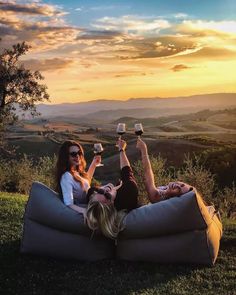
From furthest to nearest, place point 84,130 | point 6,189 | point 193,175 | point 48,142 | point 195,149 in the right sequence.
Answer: point 84,130 → point 48,142 → point 195,149 → point 6,189 → point 193,175

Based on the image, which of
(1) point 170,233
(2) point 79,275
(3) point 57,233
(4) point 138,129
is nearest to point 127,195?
(1) point 170,233

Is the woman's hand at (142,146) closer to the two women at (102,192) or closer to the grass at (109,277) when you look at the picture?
the two women at (102,192)

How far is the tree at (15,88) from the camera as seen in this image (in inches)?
1230

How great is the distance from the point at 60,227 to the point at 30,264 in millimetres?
895

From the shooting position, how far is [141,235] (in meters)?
10.0

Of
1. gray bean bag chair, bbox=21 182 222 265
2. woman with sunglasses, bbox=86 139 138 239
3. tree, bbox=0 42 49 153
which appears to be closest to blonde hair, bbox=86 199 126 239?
woman with sunglasses, bbox=86 139 138 239

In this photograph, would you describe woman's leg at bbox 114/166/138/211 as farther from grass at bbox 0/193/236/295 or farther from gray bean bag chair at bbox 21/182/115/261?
grass at bbox 0/193/236/295

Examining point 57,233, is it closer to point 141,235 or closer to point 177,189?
point 141,235

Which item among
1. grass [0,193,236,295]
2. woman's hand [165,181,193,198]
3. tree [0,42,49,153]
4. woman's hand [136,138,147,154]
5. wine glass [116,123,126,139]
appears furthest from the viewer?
tree [0,42,49,153]

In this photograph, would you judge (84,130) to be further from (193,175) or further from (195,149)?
(193,175)

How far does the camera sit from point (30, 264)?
32.9ft

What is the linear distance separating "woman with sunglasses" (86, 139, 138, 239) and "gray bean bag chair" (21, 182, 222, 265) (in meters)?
0.22

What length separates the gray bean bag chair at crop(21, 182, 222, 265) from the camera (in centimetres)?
991

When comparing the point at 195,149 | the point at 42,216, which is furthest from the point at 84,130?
the point at 42,216
